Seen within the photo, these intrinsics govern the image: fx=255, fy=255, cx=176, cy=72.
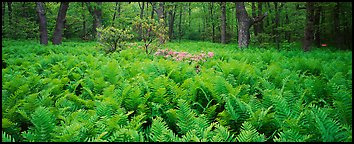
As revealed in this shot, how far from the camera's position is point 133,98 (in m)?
3.43

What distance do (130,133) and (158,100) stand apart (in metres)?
1.26

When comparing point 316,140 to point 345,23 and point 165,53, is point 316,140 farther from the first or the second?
point 345,23

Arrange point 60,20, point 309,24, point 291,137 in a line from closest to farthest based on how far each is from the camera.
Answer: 1. point 291,137
2. point 309,24
3. point 60,20

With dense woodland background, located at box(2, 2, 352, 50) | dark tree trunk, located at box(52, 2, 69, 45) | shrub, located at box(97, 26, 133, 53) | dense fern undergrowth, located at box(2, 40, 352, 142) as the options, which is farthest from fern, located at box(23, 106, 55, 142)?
dark tree trunk, located at box(52, 2, 69, 45)

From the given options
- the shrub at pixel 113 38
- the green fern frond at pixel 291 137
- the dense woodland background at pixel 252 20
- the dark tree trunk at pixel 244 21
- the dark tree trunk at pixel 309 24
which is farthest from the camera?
the dense woodland background at pixel 252 20

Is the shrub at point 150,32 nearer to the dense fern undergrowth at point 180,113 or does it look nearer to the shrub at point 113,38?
the shrub at point 113,38

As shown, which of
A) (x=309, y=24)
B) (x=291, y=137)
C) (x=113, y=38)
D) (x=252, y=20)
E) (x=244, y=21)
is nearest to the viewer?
(x=291, y=137)

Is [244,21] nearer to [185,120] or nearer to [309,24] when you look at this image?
[309,24]

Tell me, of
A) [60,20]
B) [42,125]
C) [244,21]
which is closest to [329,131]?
[42,125]

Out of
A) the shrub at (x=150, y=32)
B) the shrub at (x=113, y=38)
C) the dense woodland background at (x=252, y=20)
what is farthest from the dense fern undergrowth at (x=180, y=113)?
the dense woodland background at (x=252, y=20)

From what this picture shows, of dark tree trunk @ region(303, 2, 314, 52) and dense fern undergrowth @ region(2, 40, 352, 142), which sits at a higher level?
dark tree trunk @ region(303, 2, 314, 52)

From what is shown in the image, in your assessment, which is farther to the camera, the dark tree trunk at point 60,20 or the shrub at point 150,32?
the dark tree trunk at point 60,20

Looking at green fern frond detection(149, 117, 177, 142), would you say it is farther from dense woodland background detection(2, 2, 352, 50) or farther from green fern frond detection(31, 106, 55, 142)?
dense woodland background detection(2, 2, 352, 50)

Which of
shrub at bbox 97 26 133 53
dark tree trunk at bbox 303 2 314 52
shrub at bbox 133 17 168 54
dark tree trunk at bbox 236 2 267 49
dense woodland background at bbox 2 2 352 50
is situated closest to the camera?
shrub at bbox 133 17 168 54
